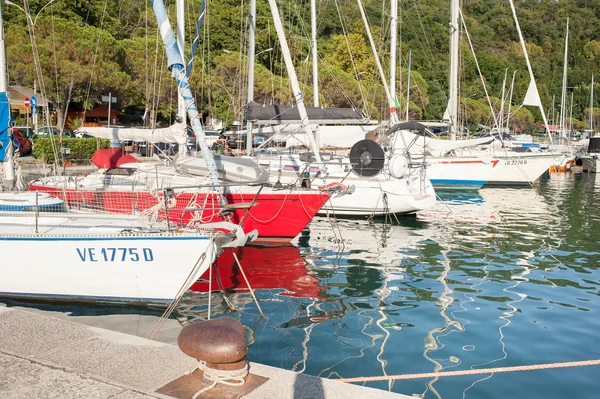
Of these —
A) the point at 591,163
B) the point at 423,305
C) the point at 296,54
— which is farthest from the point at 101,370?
the point at 296,54

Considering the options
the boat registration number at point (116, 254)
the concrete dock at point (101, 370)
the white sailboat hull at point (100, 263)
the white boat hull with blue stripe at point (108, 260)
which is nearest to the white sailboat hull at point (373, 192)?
the white boat hull with blue stripe at point (108, 260)

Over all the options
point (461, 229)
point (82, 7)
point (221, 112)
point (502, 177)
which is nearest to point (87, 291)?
point (461, 229)

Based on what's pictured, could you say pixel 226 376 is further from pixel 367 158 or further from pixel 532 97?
pixel 532 97

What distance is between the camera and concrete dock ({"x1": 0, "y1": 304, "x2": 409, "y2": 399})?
5637 mm

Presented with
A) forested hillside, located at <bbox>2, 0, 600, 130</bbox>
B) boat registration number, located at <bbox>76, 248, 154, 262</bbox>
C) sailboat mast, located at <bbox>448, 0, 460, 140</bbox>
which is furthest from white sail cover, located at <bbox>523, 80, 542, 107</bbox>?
boat registration number, located at <bbox>76, 248, 154, 262</bbox>

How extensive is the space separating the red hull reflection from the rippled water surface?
0.20 feet

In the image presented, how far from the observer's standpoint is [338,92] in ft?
184

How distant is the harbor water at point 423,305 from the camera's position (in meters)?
8.29

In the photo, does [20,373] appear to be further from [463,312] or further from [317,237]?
[317,237]

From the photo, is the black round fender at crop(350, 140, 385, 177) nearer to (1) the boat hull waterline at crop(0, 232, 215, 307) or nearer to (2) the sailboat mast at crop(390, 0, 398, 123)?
(2) the sailboat mast at crop(390, 0, 398, 123)

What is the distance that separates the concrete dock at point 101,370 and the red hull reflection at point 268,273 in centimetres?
402

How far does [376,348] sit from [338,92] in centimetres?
4841

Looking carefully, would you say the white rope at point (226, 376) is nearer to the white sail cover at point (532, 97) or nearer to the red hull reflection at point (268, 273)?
the red hull reflection at point (268, 273)

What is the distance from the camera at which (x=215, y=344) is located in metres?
5.83
